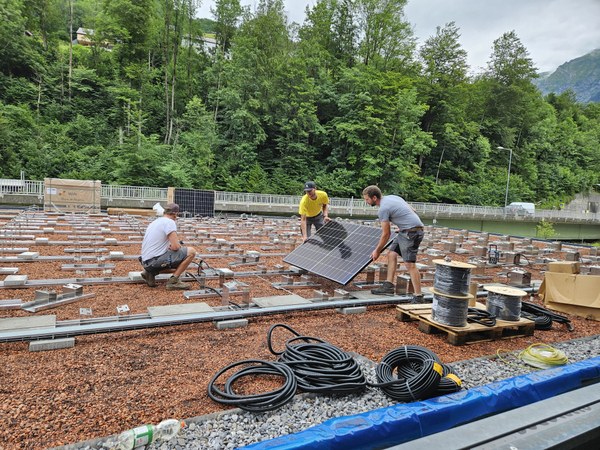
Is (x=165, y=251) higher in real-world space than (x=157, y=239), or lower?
lower

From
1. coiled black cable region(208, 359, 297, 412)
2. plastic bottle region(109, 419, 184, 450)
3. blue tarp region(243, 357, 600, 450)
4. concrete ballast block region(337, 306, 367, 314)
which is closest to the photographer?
blue tarp region(243, 357, 600, 450)

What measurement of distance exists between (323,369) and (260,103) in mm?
34650

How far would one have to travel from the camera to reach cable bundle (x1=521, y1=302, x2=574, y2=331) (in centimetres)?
506

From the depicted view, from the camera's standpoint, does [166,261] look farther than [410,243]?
Yes

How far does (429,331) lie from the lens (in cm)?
461

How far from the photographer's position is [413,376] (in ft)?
10.1

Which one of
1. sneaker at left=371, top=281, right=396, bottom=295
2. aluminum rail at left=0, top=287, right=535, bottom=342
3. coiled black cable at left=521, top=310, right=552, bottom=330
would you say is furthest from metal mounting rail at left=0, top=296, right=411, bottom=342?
coiled black cable at left=521, top=310, right=552, bottom=330

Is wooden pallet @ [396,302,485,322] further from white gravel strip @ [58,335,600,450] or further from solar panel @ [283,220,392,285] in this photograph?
white gravel strip @ [58,335,600,450]

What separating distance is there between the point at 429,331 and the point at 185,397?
3176mm

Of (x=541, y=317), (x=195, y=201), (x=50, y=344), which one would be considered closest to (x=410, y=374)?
(x=541, y=317)

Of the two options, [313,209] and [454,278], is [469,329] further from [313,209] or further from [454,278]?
[313,209]

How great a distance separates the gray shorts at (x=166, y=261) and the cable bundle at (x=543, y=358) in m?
4.96

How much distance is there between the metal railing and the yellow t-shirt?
16.7 m

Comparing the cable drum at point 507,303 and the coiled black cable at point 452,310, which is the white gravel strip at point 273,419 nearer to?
the coiled black cable at point 452,310
